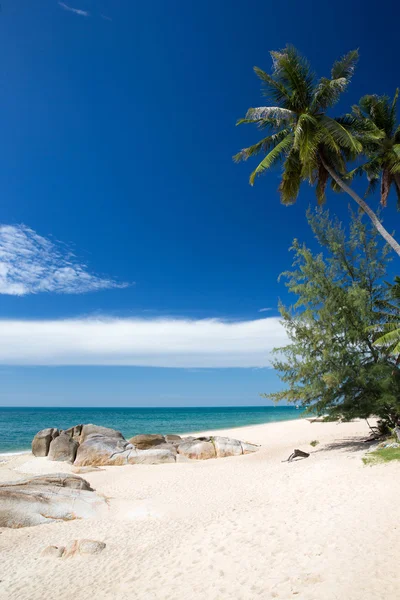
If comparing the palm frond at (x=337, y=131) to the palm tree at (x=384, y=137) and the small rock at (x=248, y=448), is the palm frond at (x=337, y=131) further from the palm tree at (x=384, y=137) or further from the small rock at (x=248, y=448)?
the small rock at (x=248, y=448)

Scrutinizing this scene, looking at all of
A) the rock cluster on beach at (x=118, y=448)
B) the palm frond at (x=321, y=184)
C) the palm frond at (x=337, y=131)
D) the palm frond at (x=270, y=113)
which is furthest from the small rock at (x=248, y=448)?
the palm frond at (x=270, y=113)

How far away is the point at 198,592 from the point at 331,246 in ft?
51.0

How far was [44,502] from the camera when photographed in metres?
10.9

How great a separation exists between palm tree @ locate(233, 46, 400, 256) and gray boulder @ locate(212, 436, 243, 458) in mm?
16708

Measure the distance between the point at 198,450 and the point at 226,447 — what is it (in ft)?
6.71

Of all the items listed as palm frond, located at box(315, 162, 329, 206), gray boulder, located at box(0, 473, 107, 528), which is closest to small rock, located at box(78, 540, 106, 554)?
gray boulder, located at box(0, 473, 107, 528)

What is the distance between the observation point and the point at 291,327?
1691 centimetres

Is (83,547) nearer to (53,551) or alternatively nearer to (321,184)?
(53,551)

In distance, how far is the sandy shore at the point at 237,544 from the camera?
18.8ft

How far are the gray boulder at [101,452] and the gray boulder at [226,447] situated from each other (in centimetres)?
586

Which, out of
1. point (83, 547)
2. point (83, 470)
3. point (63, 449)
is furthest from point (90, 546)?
point (63, 449)

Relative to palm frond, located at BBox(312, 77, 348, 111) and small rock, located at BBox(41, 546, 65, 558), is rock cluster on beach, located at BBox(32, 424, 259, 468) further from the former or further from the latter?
palm frond, located at BBox(312, 77, 348, 111)

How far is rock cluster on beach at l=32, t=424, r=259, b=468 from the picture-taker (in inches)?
830

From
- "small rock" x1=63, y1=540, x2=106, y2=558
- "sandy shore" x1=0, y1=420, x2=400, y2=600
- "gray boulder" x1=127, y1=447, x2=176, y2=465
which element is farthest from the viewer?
"gray boulder" x1=127, y1=447, x2=176, y2=465
